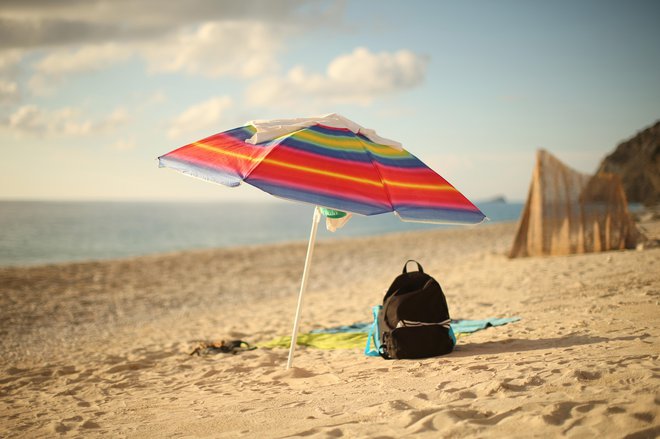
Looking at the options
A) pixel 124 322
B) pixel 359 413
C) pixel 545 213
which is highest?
pixel 545 213

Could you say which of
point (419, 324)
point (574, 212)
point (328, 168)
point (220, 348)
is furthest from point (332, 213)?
point (574, 212)

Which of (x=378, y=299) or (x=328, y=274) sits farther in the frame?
(x=328, y=274)

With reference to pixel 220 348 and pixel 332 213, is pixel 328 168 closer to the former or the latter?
pixel 332 213

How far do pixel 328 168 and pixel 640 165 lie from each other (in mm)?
38143

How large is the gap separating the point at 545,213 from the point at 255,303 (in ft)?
21.1

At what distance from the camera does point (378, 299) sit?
28.1ft

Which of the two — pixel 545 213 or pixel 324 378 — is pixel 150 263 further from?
pixel 324 378

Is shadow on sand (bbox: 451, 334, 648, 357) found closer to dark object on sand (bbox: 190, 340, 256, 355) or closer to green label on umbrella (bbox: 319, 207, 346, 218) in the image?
green label on umbrella (bbox: 319, 207, 346, 218)

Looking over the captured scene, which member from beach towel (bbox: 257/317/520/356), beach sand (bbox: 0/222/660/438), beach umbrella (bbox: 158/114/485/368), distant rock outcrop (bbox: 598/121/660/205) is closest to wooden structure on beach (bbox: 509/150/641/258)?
beach sand (bbox: 0/222/660/438)

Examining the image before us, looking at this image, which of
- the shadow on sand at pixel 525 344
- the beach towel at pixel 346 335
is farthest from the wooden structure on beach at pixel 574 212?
the shadow on sand at pixel 525 344

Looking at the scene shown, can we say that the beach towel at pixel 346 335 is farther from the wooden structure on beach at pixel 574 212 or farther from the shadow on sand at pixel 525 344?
the wooden structure on beach at pixel 574 212

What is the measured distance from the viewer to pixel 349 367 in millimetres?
4297

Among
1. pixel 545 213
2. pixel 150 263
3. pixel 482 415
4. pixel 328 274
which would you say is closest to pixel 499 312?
pixel 482 415

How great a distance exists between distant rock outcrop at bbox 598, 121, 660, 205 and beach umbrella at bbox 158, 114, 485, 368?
2753 cm
